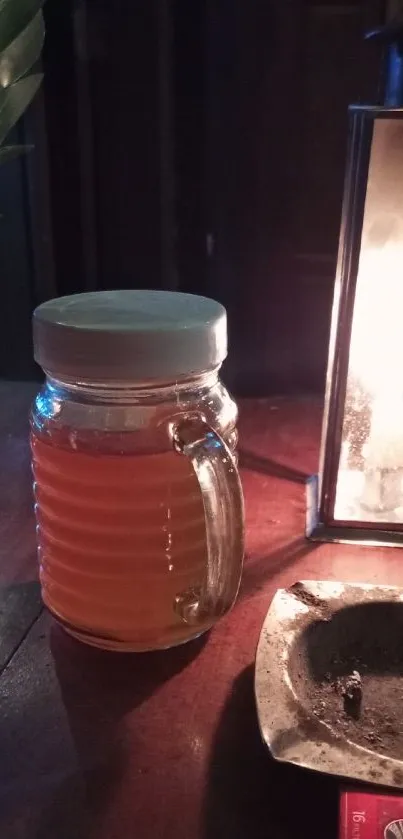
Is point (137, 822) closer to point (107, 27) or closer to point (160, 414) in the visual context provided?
point (160, 414)

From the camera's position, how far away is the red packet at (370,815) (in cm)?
32

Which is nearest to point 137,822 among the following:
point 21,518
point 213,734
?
point 213,734

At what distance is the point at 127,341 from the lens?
39 cm

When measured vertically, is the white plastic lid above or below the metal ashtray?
above

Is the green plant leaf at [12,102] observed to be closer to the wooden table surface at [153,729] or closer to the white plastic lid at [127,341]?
the white plastic lid at [127,341]

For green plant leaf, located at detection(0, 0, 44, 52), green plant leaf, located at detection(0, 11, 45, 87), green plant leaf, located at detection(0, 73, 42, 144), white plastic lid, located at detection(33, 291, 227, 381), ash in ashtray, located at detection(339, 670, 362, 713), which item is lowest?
ash in ashtray, located at detection(339, 670, 362, 713)

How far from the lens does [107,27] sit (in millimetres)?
816

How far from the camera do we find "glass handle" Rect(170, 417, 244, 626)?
0.40 meters

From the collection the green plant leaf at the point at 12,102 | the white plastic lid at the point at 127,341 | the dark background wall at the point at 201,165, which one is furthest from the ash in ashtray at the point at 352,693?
the dark background wall at the point at 201,165

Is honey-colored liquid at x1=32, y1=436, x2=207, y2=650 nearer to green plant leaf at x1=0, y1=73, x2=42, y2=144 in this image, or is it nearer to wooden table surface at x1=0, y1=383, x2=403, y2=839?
wooden table surface at x1=0, y1=383, x2=403, y2=839

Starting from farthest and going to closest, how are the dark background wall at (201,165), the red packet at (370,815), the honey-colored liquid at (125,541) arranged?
the dark background wall at (201,165)
the honey-colored liquid at (125,541)
the red packet at (370,815)

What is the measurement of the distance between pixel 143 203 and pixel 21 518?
415 millimetres

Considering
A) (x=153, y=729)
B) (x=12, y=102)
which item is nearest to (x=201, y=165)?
(x=12, y=102)

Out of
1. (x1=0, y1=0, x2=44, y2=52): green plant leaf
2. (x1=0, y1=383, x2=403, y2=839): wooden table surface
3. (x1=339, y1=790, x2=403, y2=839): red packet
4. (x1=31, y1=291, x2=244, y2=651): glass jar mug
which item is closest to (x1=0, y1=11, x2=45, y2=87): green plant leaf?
(x1=0, y1=0, x2=44, y2=52): green plant leaf
